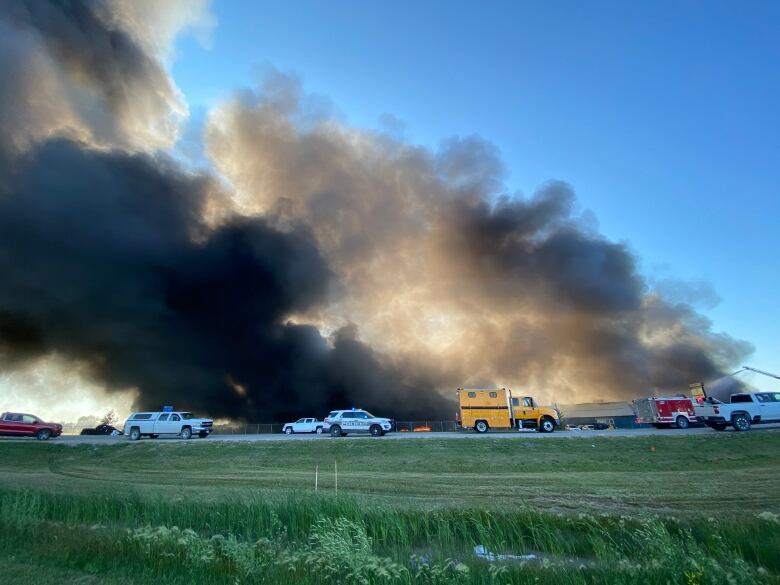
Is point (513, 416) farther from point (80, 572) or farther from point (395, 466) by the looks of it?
point (80, 572)

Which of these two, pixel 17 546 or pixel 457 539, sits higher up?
pixel 17 546

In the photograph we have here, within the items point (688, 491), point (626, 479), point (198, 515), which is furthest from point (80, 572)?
point (626, 479)

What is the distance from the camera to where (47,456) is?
107 feet

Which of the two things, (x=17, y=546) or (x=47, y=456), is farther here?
(x=47, y=456)

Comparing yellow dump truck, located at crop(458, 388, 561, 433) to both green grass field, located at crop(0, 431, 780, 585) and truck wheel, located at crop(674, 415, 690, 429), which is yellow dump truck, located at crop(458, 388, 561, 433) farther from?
green grass field, located at crop(0, 431, 780, 585)

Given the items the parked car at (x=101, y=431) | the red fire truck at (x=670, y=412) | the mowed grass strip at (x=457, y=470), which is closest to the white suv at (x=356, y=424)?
the mowed grass strip at (x=457, y=470)

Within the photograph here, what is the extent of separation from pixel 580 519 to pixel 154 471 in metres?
24.1

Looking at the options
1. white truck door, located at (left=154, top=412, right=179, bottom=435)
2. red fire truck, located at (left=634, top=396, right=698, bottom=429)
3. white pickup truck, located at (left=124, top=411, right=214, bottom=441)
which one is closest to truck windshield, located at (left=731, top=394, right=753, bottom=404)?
red fire truck, located at (left=634, top=396, right=698, bottom=429)

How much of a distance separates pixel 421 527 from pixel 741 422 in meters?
34.6

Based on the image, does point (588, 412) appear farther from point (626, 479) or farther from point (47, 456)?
point (47, 456)

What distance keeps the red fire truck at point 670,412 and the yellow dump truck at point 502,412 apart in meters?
12.5

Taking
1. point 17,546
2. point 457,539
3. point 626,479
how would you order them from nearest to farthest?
point 17,546 < point 457,539 < point 626,479

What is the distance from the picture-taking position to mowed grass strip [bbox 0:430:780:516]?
14.4 metres


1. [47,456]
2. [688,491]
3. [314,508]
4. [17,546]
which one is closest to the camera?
[17,546]
